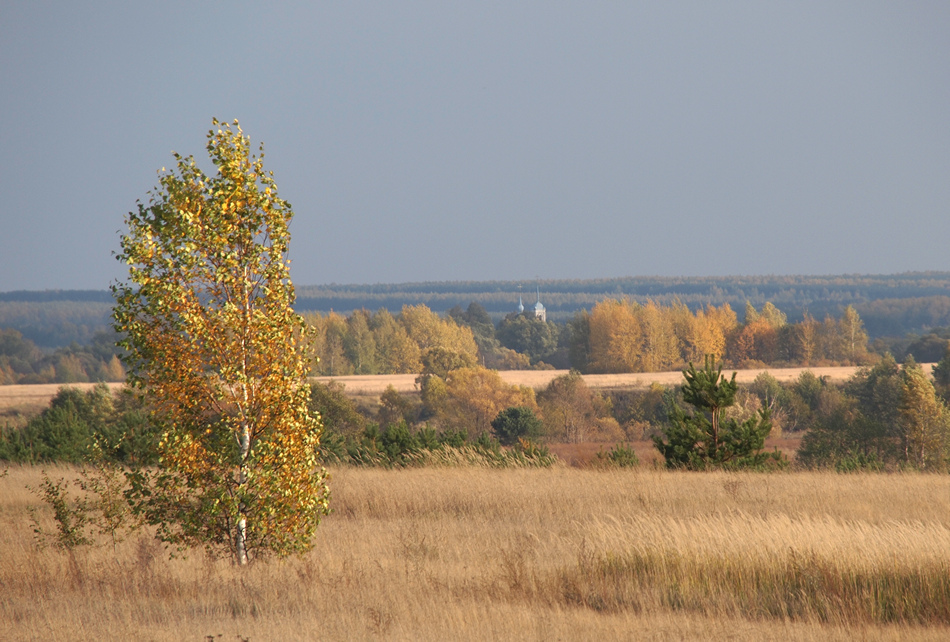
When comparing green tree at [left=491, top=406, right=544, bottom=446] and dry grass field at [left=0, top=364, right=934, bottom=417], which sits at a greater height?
green tree at [left=491, top=406, right=544, bottom=446]

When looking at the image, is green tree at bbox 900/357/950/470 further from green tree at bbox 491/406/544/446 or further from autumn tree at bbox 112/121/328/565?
autumn tree at bbox 112/121/328/565

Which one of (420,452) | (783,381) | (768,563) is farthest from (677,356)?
(768,563)

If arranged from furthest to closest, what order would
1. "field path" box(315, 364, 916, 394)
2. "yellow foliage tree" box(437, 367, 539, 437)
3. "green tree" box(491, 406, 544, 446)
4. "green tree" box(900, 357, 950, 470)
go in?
1. "field path" box(315, 364, 916, 394)
2. "yellow foliage tree" box(437, 367, 539, 437)
3. "green tree" box(491, 406, 544, 446)
4. "green tree" box(900, 357, 950, 470)

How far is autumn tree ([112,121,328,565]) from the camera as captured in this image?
8.38m

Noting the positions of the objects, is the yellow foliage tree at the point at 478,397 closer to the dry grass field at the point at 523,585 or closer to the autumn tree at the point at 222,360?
the dry grass field at the point at 523,585

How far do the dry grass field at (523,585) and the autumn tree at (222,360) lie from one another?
0.69 m

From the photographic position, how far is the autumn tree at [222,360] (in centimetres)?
838

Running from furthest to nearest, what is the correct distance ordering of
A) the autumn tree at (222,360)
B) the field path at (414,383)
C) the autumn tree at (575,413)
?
the field path at (414,383) < the autumn tree at (575,413) < the autumn tree at (222,360)

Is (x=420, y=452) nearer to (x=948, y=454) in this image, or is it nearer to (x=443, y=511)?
(x=443, y=511)

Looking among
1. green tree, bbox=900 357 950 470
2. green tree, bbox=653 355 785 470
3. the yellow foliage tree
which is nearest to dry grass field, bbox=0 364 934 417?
the yellow foliage tree

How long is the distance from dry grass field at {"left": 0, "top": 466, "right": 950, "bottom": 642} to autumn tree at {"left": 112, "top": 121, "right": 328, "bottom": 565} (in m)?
A: 0.69

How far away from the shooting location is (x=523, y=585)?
27.9ft

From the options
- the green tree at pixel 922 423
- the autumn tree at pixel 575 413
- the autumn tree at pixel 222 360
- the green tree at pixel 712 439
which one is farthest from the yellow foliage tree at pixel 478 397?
the autumn tree at pixel 222 360

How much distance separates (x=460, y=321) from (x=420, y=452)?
14179cm
